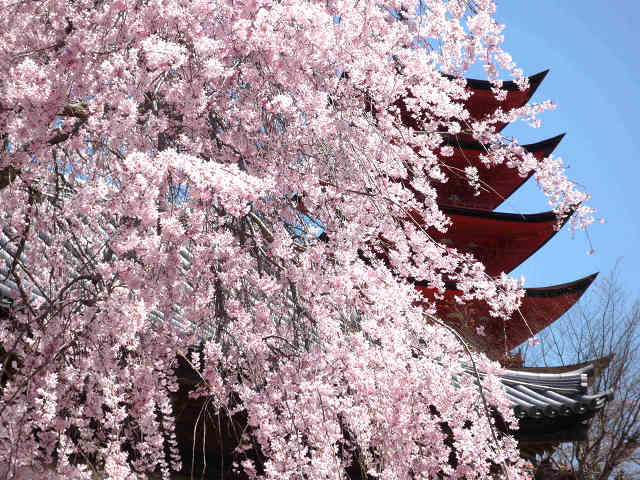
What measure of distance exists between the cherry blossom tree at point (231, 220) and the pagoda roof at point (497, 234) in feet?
26.2

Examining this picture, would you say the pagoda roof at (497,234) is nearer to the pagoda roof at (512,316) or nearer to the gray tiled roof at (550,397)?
the pagoda roof at (512,316)

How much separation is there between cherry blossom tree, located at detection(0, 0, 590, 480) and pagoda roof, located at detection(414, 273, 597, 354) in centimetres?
753

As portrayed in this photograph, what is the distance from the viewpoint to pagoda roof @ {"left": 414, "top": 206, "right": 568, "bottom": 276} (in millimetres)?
11945

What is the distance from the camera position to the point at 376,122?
4230mm

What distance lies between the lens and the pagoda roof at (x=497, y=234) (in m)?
11.9

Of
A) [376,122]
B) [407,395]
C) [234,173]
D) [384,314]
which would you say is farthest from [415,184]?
[234,173]

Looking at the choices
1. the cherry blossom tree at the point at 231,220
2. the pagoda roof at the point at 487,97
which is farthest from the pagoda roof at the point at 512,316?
the cherry blossom tree at the point at 231,220

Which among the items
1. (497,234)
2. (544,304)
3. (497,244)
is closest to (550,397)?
(544,304)

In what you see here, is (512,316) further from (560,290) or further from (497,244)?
(497,244)

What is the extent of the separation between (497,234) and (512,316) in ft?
6.20

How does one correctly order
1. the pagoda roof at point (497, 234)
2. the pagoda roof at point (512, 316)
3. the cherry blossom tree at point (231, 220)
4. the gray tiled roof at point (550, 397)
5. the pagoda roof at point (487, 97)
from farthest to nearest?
the pagoda roof at point (487, 97) → the pagoda roof at point (497, 234) → the pagoda roof at point (512, 316) → the gray tiled roof at point (550, 397) → the cherry blossom tree at point (231, 220)

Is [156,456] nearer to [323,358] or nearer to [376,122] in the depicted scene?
[323,358]

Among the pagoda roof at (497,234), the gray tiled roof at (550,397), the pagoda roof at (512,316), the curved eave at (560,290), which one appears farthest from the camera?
the pagoda roof at (497,234)

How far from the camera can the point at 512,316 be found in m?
11.7
